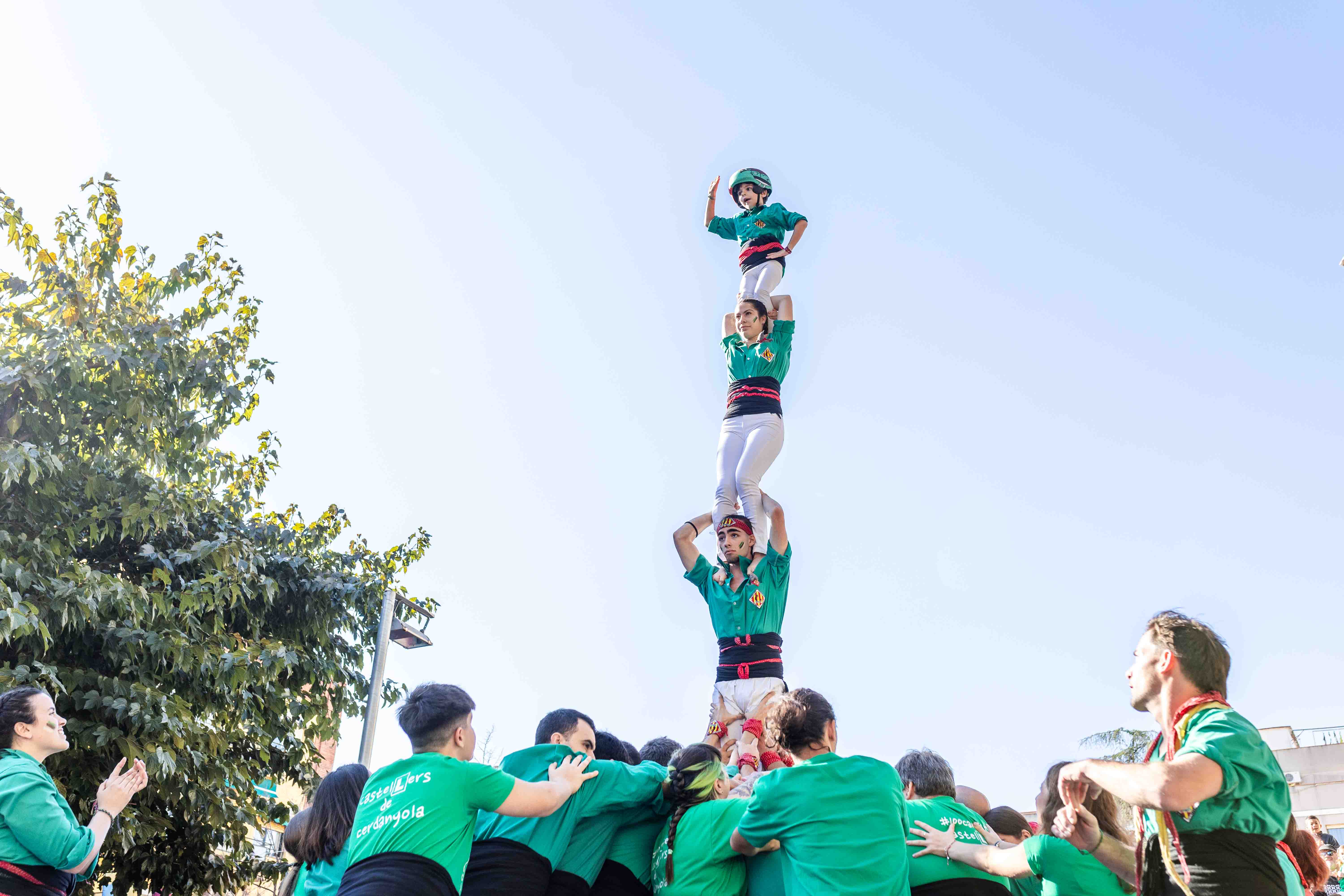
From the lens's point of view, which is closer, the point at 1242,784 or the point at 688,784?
the point at 1242,784

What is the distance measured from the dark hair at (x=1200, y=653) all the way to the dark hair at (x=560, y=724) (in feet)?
7.91

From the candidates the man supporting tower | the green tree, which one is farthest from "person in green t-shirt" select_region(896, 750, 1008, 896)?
the green tree

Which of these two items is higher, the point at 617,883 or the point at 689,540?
the point at 689,540

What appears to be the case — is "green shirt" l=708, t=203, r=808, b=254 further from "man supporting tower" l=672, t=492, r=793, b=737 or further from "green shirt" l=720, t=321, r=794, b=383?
A: "man supporting tower" l=672, t=492, r=793, b=737

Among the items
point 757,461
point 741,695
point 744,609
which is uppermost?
point 757,461

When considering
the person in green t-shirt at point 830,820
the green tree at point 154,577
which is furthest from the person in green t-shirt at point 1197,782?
the green tree at point 154,577

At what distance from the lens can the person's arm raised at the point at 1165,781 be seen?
281cm

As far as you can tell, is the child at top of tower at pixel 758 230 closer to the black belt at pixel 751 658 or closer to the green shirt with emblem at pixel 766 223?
the green shirt with emblem at pixel 766 223

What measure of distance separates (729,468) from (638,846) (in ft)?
11.9

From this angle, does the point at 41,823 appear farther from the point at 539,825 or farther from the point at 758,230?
the point at 758,230

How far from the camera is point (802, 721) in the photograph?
4.06 metres

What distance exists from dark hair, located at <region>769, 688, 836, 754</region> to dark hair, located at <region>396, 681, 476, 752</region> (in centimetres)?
124

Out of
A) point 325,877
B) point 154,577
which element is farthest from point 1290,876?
point 154,577

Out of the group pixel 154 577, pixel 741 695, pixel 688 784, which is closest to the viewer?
pixel 688 784
